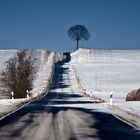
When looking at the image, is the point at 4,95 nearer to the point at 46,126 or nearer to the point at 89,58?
the point at 46,126

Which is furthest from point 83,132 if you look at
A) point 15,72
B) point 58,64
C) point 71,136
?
point 58,64

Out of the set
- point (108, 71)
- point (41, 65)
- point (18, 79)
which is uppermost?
point (41, 65)

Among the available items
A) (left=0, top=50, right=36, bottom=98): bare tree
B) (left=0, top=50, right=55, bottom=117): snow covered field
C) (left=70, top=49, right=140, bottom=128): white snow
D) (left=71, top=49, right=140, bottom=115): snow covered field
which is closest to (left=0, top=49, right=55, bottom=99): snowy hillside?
(left=0, top=50, right=55, bottom=117): snow covered field

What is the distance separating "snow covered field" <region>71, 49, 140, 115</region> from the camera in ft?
248

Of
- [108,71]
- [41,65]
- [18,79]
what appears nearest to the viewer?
[18,79]

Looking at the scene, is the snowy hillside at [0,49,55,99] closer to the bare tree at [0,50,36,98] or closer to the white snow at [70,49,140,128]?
the bare tree at [0,50,36,98]

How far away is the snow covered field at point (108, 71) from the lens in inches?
2979

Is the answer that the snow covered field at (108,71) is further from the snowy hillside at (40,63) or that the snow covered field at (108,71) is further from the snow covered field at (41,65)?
the snowy hillside at (40,63)

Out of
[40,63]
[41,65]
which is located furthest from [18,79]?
[40,63]

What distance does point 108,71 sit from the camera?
113m

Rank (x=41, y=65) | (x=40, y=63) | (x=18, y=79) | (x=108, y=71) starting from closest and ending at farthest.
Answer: (x=18, y=79)
(x=108, y=71)
(x=41, y=65)
(x=40, y=63)

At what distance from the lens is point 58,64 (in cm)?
13512

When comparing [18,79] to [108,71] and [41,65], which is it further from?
[41,65]

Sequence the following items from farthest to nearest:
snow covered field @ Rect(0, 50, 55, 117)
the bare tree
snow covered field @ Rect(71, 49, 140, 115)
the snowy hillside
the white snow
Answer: the snowy hillside, snow covered field @ Rect(0, 50, 55, 117), snow covered field @ Rect(71, 49, 140, 115), the white snow, the bare tree
